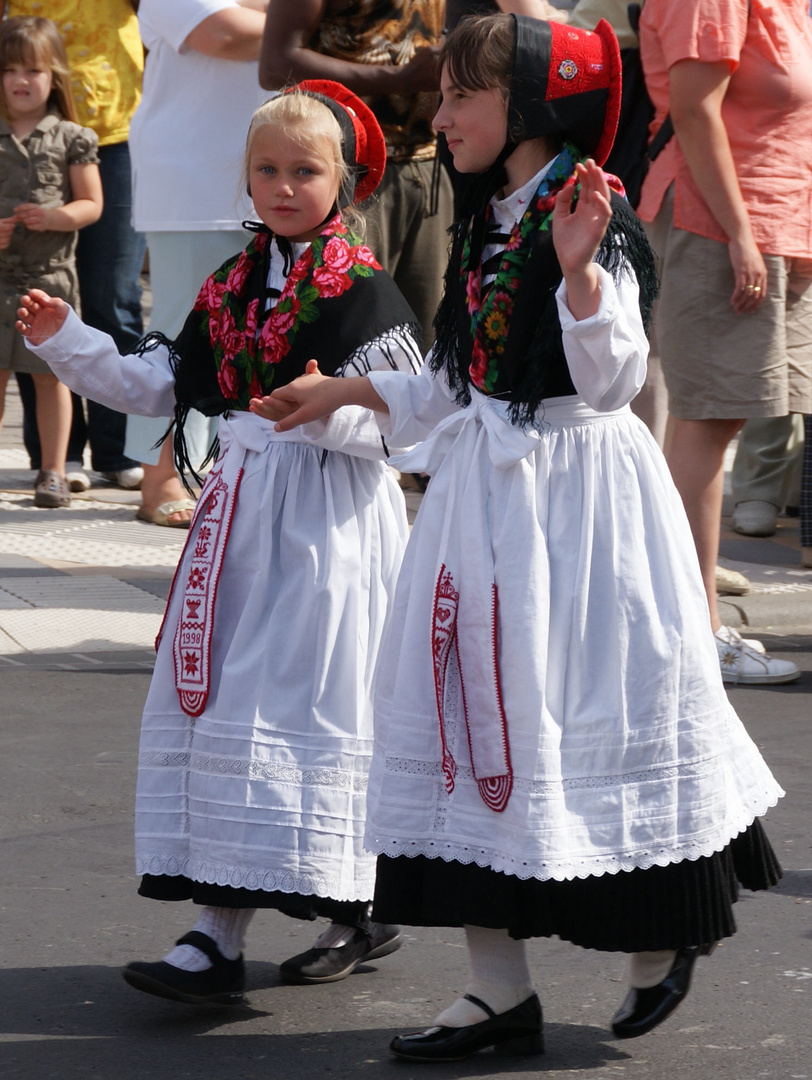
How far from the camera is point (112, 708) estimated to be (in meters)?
5.14

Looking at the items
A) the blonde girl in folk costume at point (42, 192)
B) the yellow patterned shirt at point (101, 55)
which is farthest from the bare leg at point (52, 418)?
the yellow patterned shirt at point (101, 55)

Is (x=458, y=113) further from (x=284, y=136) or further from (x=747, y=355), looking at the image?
(x=747, y=355)

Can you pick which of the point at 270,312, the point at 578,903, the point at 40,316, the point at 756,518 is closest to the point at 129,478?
the point at 756,518

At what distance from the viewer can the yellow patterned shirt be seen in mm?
7742

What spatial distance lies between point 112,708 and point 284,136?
7.21 feet

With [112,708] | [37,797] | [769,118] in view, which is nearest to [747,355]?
[769,118]

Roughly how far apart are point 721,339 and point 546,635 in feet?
8.78

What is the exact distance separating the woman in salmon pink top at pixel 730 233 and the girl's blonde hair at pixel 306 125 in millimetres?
2030

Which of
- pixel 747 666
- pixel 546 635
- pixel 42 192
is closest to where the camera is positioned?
pixel 546 635

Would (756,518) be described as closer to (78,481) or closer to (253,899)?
(78,481)

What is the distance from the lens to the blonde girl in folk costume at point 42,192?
Answer: 7.39m

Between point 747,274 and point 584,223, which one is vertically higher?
point 584,223

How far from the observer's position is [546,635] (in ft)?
9.67

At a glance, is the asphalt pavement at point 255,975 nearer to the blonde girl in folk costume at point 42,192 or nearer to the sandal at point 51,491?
the sandal at point 51,491
